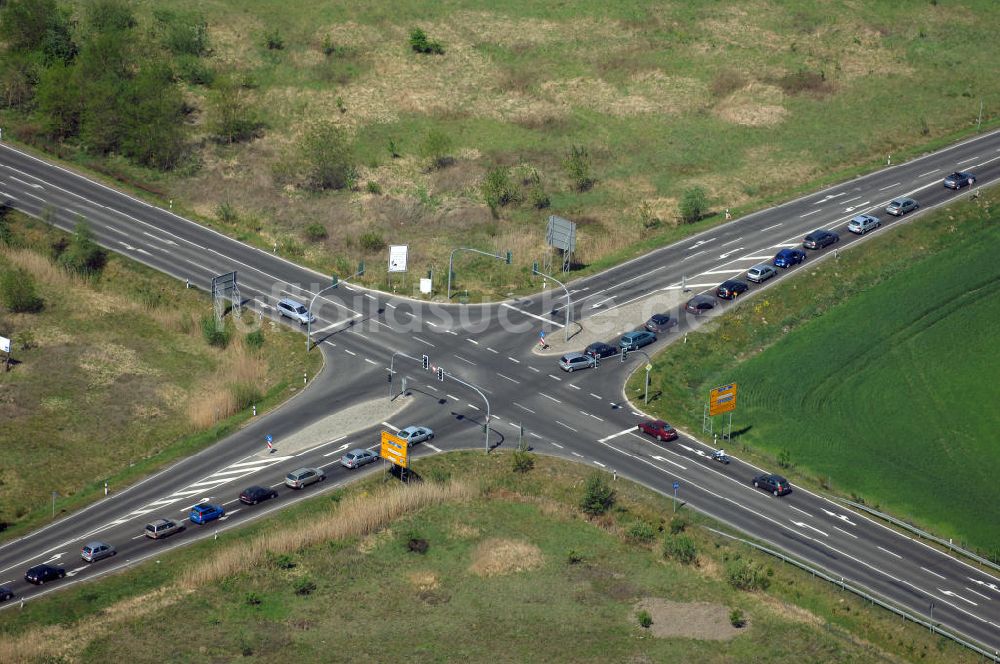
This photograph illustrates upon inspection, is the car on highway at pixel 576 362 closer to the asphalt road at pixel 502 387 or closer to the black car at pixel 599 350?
the black car at pixel 599 350

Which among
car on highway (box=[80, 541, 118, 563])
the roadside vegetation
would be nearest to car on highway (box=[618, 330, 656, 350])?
the roadside vegetation

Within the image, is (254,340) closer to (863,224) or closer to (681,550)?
(681,550)

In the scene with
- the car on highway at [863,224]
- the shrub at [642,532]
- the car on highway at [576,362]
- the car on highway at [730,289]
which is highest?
the car on highway at [863,224]

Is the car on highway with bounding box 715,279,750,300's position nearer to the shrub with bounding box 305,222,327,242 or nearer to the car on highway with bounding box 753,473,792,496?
the car on highway with bounding box 753,473,792,496

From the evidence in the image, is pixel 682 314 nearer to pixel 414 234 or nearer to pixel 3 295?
pixel 414 234

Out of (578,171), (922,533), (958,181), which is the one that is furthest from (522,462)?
(958,181)

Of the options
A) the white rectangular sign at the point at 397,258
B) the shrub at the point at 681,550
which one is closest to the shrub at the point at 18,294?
the white rectangular sign at the point at 397,258
